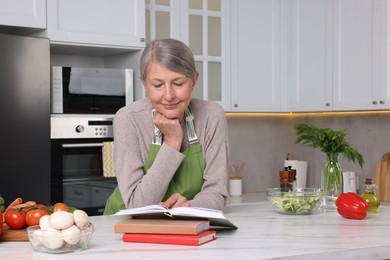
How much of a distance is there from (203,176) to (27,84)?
4.85 ft

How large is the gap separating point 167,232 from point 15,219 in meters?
0.45

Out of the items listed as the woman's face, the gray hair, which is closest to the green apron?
the woman's face

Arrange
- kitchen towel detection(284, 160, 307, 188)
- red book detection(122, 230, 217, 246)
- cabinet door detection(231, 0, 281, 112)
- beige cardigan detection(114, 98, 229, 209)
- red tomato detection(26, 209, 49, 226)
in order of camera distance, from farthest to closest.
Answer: kitchen towel detection(284, 160, 307, 188), cabinet door detection(231, 0, 281, 112), beige cardigan detection(114, 98, 229, 209), red tomato detection(26, 209, 49, 226), red book detection(122, 230, 217, 246)

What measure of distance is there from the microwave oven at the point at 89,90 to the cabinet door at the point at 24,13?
0.91 ft

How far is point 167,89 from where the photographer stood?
7.41ft

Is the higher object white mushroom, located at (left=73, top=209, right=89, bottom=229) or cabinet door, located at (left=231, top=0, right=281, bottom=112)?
cabinet door, located at (left=231, top=0, right=281, bottom=112)

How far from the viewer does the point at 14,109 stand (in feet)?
11.4

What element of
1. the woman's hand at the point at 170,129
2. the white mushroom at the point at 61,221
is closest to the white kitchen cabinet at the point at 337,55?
the woman's hand at the point at 170,129

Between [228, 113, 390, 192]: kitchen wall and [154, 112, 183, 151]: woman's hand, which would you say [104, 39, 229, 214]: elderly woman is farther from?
[228, 113, 390, 192]: kitchen wall

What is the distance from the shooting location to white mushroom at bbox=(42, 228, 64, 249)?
1.70 metres

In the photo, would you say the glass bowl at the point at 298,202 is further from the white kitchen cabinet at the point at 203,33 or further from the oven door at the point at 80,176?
the white kitchen cabinet at the point at 203,33

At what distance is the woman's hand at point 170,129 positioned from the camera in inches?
93.0

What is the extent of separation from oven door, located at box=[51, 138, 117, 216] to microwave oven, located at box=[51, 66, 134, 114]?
188mm

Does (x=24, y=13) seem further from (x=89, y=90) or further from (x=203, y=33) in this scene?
(x=203, y=33)
